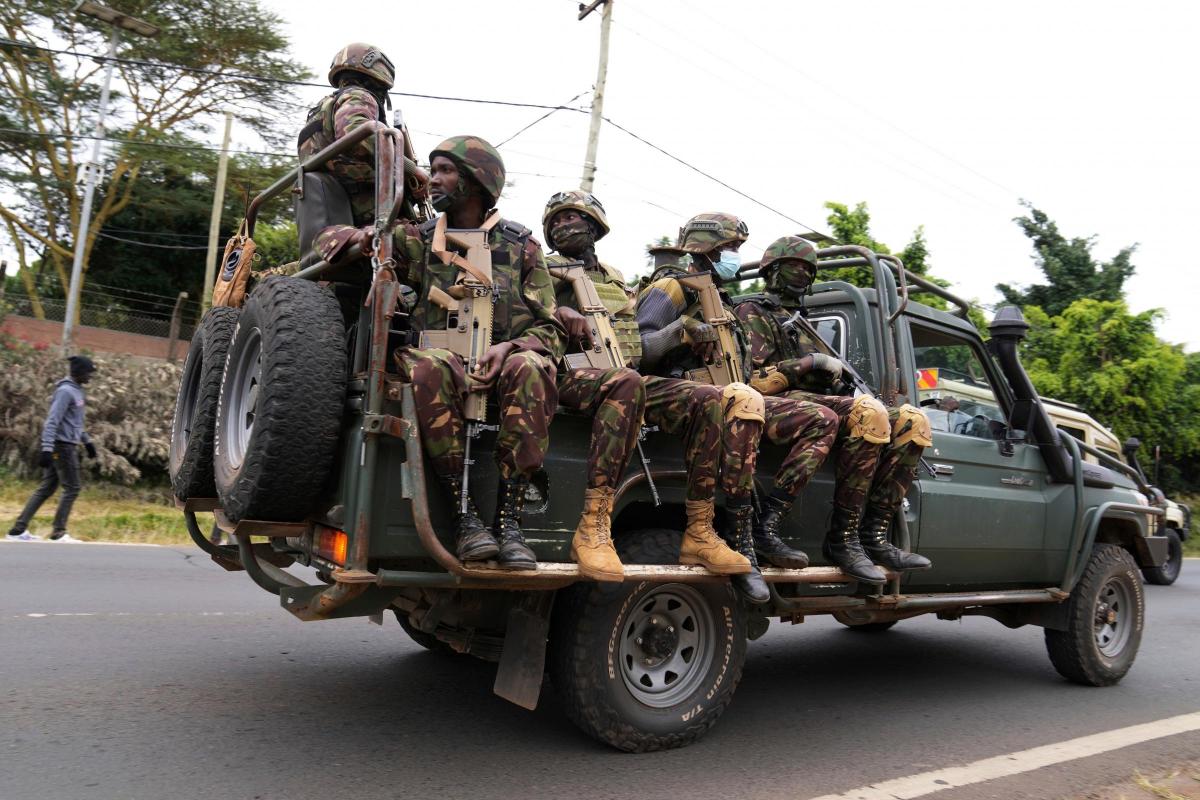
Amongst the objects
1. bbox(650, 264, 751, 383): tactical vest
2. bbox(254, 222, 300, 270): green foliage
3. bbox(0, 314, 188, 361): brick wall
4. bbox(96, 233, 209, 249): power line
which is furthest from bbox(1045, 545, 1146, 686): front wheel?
bbox(96, 233, 209, 249): power line

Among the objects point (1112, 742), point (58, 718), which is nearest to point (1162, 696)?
point (1112, 742)

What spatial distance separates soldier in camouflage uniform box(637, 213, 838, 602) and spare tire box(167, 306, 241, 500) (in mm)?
1877

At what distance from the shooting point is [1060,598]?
17.9 feet

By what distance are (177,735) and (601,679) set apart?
5.35 feet

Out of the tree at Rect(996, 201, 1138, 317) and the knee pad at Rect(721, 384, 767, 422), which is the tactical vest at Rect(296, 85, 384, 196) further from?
the tree at Rect(996, 201, 1138, 317)

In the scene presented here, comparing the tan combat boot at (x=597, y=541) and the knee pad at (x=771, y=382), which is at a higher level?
the knee pad at (x=771, y=382)

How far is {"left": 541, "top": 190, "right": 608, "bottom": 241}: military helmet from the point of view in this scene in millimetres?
4379

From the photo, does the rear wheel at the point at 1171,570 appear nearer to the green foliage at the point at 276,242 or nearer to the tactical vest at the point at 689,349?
the tactical vest at the point at 689,349

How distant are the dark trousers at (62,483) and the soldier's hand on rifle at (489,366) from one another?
7.10m

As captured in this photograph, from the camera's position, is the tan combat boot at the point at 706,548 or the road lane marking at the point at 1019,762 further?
the tan combat boot at the point at 706,548

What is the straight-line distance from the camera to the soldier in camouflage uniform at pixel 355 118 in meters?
4.05

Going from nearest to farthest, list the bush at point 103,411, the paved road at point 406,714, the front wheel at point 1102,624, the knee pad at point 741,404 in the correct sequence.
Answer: the paved road at point 406,714 → the knee pad at point 741,404 → the front wheel at point 1102,624 → the bush at point 103,411

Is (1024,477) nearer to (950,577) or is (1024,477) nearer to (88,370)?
(950,577)

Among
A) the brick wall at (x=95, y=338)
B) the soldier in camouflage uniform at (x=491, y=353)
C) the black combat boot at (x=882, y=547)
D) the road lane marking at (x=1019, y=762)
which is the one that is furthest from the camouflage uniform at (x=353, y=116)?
the brick wall at (x=95, y=338)
